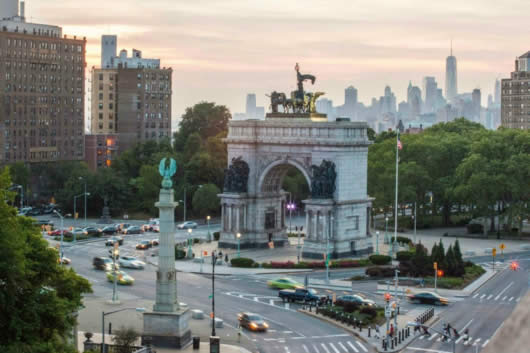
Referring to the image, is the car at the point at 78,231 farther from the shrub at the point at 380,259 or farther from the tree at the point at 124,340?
the tree at the point at 124,340

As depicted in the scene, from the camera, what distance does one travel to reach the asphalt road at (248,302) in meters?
53.3

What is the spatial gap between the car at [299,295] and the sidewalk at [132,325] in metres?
8.12

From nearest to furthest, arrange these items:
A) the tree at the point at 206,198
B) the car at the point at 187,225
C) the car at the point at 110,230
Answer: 1. the car at the point at 110,230
2. the car at the point at 187,225
3. the tree at the point at 206,198

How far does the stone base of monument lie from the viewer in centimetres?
5125

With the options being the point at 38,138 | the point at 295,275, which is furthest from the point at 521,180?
the point at 38,138

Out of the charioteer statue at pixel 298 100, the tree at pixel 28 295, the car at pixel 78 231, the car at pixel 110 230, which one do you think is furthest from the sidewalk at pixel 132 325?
the car at pixel 110 230

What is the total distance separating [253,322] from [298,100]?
41609 mm

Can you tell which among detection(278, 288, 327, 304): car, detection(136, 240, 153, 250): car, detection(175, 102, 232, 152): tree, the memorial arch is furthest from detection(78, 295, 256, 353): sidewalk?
detection(175, 102, 232, 152): tree

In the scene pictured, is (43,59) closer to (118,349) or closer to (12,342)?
(118,349)

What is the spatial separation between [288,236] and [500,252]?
2591cm

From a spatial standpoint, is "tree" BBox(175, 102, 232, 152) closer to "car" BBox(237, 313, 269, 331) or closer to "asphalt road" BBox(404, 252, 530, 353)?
"asphalt road" BBox(404, 252, 530, 353)

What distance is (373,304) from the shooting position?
Result: 6378cm

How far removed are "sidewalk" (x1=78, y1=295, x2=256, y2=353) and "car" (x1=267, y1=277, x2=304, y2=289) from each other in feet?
37.1

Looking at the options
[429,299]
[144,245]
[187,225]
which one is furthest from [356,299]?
[187,225]
